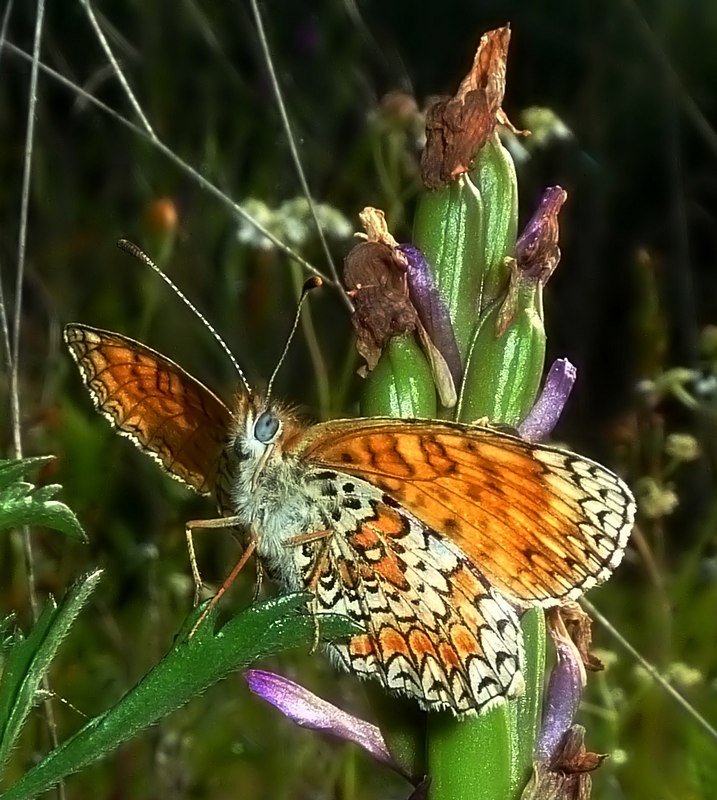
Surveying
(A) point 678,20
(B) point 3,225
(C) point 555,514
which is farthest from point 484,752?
(A) point 678,20

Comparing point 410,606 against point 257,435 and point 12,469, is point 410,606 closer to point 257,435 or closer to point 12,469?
point 257,435

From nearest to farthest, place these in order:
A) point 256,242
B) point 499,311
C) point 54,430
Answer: point 499,311
point 256,242
point 54,430

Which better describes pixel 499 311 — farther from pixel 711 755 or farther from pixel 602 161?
pixel 602 161

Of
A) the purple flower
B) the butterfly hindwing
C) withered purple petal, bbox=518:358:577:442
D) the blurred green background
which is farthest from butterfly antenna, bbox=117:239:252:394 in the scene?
the blurred green background

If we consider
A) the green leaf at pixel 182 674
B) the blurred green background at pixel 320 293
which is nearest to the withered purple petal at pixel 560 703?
the green leaf at pixel 182 674

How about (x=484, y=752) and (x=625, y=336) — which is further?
(x=625, y=336)

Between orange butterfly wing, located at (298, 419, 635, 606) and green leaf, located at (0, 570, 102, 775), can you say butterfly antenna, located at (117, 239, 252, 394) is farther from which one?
green leaf, located at (0, 570, 102, 775)

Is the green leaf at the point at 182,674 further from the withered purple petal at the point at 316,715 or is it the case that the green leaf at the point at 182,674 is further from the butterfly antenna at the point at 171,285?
the butterfly antenna at the point at 171,285
